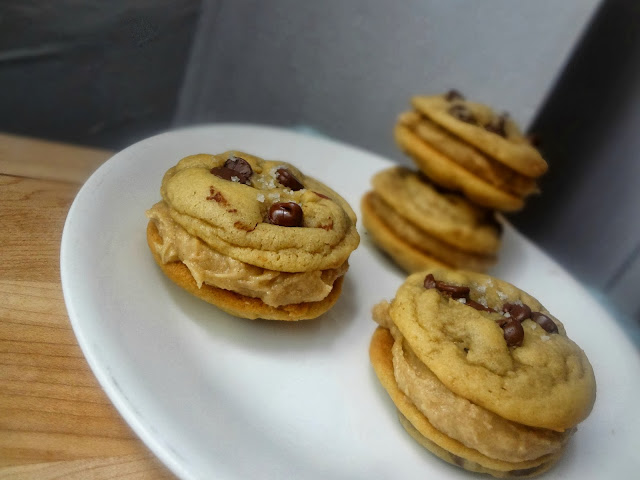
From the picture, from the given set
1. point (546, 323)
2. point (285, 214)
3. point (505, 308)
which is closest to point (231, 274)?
point (285, 214)

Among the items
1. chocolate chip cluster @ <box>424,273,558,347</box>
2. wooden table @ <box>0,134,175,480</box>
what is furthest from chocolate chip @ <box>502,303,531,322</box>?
wooden table @ <box>0,134,175,480</box>

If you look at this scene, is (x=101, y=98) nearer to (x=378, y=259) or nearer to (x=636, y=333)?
(x=378, y=259)

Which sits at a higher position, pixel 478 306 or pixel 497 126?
pixel 497 126

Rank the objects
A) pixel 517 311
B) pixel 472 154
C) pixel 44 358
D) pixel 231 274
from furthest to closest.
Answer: pixel 472 154 < pixel 517 311 < pixel 231 274 < pixel 44 358

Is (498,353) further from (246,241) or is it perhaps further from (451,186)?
(451,186)

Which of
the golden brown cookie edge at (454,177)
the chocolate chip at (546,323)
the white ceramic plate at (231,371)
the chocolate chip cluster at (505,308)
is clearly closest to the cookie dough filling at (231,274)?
the white ceramic plate at (231,371)

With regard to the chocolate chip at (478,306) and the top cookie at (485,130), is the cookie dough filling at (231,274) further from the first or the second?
the top cookie at (485,130)

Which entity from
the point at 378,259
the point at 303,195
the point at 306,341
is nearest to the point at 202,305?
the point at 306,341

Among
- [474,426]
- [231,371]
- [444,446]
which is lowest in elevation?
[231,371]
